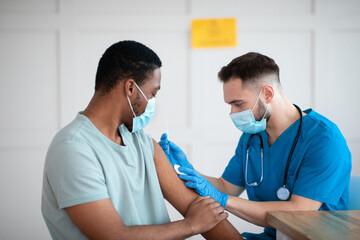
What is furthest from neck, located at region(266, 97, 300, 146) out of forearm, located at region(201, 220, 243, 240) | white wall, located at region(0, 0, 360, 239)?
white wall, located at region(0, 0, 360, 239)

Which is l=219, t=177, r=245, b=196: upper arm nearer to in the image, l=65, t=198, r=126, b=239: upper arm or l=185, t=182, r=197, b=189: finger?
l=185, t=182, r=197, b=189: finger

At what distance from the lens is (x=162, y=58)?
2277 millimetres

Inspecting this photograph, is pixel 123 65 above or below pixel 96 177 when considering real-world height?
above

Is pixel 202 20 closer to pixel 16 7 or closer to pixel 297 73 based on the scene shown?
pixel 297 73

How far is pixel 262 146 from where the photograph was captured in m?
1.51

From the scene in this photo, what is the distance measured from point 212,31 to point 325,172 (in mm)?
1329

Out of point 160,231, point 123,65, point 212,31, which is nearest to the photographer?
point 160,231

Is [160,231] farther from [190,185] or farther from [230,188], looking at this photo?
[230,188]

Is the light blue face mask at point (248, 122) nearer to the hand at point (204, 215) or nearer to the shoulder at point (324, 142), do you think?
the shoulder at point (324, 142)

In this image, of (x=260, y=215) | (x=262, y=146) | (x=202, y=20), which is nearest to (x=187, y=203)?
(x=260, y=215)

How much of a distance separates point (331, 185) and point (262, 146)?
0.35m

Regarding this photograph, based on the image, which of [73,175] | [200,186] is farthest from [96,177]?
[200,186]

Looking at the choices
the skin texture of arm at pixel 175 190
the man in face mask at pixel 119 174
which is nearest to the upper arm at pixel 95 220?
the man in face mask at pixel 119 174

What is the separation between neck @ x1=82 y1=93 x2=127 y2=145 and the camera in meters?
1.09
